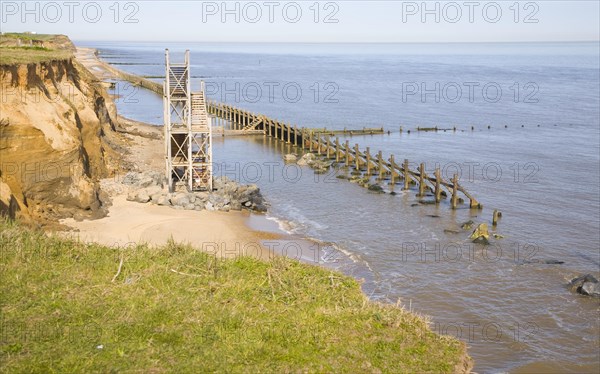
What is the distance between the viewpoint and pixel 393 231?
3095 centimetres

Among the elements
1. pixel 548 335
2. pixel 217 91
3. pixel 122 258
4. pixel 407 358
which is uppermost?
pixel 217 91

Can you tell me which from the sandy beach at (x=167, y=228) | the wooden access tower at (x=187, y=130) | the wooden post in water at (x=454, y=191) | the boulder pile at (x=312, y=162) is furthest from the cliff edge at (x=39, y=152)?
the wooden post in water at (x=454, y=191)

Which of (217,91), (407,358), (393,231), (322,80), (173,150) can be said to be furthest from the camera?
(322,80)

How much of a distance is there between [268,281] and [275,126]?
125 ft

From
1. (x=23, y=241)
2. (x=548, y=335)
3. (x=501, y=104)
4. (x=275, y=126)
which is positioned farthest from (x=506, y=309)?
(x=501, y=104)

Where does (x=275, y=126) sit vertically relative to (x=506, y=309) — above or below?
above

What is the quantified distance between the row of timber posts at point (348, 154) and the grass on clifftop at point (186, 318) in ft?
60.6

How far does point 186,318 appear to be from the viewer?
15.5 metres

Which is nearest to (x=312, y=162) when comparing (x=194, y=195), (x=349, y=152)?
(x=349, y=152)

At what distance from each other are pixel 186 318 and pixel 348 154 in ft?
103

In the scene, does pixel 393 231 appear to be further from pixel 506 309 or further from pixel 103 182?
pixel 103 182

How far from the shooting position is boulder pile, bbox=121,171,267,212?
30.8 m

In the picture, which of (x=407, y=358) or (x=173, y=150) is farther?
(x=173, y=150)

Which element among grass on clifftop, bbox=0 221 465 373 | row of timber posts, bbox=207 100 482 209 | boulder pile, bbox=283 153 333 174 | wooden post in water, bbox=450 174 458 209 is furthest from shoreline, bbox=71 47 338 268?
boulder pile, bbox=283 153 333 174
